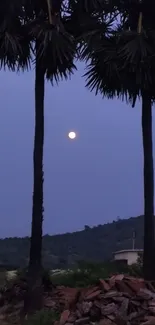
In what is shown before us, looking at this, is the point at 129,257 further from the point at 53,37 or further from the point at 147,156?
the point at 53,37

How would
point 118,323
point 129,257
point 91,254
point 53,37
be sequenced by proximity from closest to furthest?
point 118,323
point 53,37
point 129,257
point 91,254

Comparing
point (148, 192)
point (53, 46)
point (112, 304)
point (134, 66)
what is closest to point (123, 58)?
point (134, 66)

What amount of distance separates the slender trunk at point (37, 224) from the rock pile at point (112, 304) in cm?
40

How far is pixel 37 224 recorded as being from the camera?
46.1ft

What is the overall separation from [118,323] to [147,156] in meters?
5.04

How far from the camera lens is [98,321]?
11836mm

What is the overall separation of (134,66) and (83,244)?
118ft

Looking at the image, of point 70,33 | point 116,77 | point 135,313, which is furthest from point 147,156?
point 135,313

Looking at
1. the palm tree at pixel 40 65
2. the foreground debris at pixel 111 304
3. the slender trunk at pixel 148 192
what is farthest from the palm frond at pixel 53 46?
the foreground debris at pixel 111 304

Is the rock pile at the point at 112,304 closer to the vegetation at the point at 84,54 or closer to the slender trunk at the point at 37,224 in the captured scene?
the slender trunk at the point at 37,224

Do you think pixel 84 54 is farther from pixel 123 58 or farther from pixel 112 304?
pixel 112 304

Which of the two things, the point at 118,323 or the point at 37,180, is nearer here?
the point at 118,323

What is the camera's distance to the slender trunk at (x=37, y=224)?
13.8 metres

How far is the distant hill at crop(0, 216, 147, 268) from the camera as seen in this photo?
44906 millimetres
